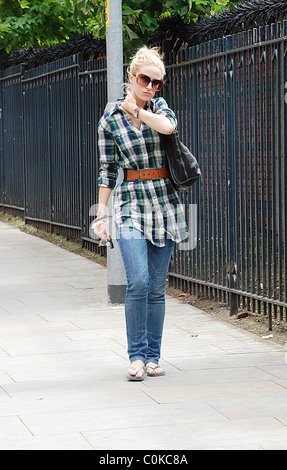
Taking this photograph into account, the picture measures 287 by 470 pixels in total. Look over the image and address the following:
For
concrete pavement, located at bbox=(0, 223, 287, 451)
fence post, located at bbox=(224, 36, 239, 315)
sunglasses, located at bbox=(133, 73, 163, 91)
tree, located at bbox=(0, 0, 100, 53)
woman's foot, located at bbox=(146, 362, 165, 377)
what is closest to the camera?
concrete pavement, located at bbox=(0, 223, 287, 451)

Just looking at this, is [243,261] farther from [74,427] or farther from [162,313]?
[74,427]

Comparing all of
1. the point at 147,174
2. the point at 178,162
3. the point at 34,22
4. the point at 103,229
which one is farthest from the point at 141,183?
the point at 34,22

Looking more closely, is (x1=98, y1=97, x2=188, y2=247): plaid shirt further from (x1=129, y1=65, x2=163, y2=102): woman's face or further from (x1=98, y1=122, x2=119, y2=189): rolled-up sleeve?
(x1=129, y1=65, x2=163, y2=102): woman's face

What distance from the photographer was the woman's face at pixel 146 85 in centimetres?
584

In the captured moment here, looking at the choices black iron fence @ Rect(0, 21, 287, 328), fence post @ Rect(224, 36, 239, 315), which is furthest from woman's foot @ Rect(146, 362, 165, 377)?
fence post @ Rect(224, 36, 239, 315)

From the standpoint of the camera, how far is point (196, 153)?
28.5ft

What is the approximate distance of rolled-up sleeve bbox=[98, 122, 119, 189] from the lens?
5984 millimetres

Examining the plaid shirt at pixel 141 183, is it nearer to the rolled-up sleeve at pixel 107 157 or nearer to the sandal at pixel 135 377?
the rolled-up sleeve at pixel 107 157

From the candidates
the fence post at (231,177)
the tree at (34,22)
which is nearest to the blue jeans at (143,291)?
the fence post at (231,177)

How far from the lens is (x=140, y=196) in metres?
5.93

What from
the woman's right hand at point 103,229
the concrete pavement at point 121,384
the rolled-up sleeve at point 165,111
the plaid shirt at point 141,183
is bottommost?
the concrete pavement at point 121,384

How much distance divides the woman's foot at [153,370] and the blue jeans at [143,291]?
0.04 meters

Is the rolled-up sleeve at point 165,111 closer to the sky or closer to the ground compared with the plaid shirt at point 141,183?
closer to the sky

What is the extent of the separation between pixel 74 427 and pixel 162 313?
1.31 m
